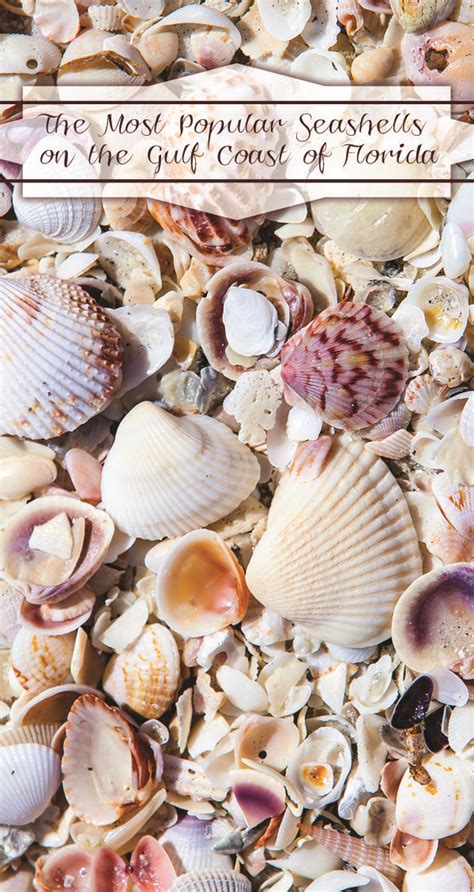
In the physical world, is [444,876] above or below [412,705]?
below

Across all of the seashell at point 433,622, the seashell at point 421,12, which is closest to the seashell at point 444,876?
the seashell at point 433,622

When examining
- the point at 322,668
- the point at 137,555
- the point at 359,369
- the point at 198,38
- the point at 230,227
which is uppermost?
the point at 198,38

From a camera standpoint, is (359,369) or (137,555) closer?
(359,369)

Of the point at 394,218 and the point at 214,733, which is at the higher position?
A: the point at 394,218

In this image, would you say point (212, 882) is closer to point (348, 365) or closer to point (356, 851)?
point (356, 851)

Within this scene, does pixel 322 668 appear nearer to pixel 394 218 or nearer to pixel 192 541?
pixel 192 541

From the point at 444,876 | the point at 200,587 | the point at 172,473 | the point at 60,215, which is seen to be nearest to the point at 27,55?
the point at 60,215

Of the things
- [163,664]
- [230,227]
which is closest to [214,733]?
[163,664]
